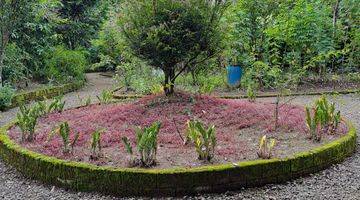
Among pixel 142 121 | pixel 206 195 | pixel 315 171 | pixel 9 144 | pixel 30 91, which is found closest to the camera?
pixel 206 195

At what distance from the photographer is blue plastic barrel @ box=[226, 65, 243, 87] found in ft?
37.9

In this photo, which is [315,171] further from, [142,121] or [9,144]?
[9,144]

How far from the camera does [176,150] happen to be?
5.29 meters

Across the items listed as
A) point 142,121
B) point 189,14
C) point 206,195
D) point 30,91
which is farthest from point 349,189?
point 30,91

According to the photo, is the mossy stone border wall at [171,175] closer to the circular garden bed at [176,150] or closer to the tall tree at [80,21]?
the circular garden bed at [176,150]

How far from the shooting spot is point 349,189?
4.62m

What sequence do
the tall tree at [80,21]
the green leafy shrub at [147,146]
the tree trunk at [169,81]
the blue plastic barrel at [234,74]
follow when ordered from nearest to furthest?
the green leafy shrub at [147,146] → the tree trunk at [169,81] → the blue plastic barrel at [234,74] → the tall tree at [80,21]

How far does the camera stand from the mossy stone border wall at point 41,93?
1020 cm

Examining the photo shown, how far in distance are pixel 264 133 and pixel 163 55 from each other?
1910 millimetres

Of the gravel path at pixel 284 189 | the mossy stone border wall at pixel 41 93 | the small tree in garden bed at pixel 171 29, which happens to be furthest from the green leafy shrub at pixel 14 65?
the gravel path at pixel 284 189

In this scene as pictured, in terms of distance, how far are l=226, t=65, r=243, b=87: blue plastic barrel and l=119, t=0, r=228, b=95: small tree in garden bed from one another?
4.61m

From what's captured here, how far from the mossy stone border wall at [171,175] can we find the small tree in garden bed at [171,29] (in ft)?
8.01

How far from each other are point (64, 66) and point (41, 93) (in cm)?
240

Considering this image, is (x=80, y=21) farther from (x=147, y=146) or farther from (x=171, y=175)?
(x=171, y=175)
